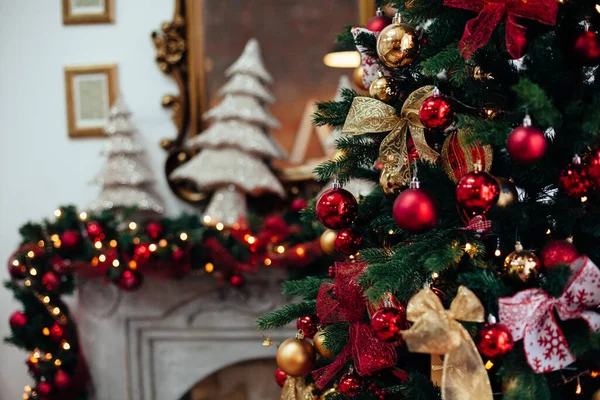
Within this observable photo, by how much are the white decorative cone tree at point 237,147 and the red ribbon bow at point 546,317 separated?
52.9 inches

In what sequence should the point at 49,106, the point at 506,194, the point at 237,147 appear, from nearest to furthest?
the point at 506,194 → the point at 237,147 → the point at 49,106

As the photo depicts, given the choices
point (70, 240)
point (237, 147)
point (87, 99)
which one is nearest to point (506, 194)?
point (237, 147)

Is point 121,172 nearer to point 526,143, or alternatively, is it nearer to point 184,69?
point 184,69

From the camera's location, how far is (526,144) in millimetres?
734

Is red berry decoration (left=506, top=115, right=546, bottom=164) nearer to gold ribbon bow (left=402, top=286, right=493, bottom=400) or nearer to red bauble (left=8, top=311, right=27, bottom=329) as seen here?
gold ribbon bow (left=402, top=286, right=493, bottom=400)

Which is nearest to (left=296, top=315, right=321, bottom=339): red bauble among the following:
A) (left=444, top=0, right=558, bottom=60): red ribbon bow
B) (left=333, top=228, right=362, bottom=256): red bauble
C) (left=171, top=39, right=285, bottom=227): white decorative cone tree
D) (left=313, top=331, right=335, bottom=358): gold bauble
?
(left=313, top=331, right=335, bottom=358): gold bauble

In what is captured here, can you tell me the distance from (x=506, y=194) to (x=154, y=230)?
1.35 meters

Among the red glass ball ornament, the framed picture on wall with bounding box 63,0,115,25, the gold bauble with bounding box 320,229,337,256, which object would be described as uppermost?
the framed picture on wall with bounding box 63,0,115,25

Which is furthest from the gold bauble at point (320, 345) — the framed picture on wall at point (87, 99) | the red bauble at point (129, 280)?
the framed picture on wall at point (87, 99)

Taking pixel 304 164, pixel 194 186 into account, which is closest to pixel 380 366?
pixel 304 164

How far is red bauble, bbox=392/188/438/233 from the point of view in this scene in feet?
2.63

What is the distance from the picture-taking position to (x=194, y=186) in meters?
2.26

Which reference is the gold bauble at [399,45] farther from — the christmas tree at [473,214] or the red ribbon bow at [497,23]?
the red ribbon bow at [497,23]

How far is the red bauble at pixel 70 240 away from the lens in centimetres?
203
